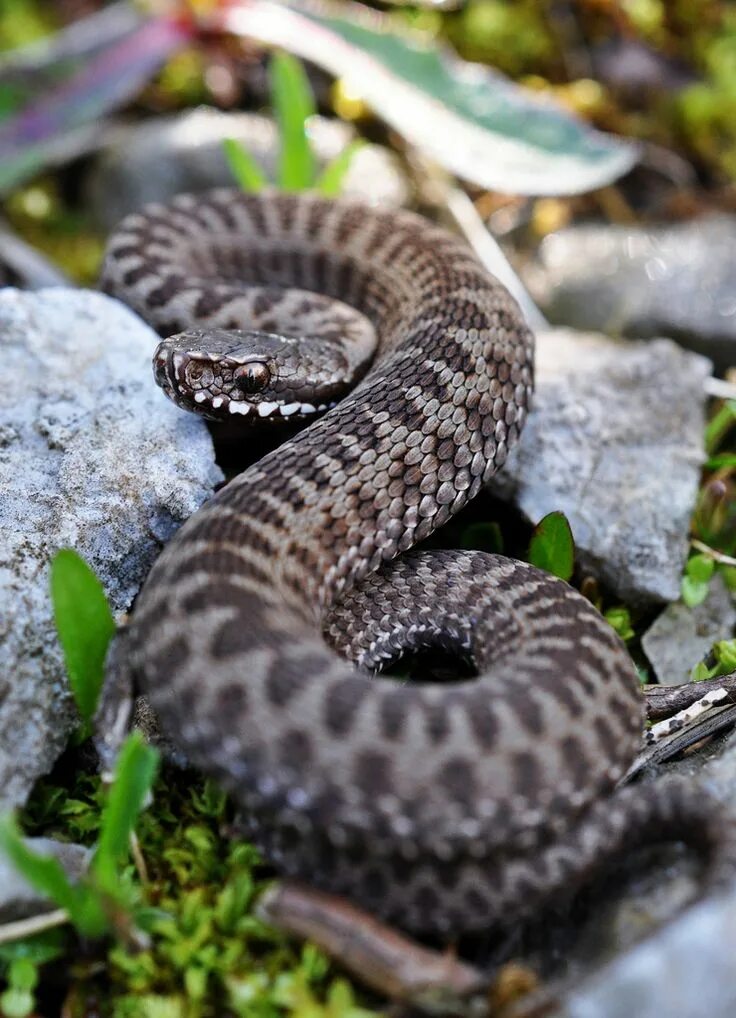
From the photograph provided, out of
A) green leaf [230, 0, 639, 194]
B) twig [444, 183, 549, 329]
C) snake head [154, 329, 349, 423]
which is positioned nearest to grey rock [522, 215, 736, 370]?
twig [444, 183, 549, 329]

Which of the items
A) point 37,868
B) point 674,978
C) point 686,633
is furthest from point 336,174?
point 674,978

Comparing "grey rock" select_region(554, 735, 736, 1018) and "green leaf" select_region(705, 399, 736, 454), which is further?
"green leaf" select_region(705, 399, 736, 454)

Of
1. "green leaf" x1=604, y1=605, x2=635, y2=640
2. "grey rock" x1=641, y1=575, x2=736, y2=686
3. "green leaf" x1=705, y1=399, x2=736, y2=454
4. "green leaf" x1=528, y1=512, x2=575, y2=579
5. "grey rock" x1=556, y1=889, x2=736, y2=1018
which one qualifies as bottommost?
"grey rock" x1=641, y1=575, x2=736, y2=686

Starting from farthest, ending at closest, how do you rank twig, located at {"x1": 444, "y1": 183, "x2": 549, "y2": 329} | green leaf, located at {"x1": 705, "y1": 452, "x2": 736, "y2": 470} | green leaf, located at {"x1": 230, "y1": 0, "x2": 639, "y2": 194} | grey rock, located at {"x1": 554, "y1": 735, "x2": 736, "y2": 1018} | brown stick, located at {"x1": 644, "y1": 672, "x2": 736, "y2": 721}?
green leaf, located at {"x1": 230, "y1": 0, "x2": 639, "y2": 194} → twig, located at {"x1": 444, "y1": 183, "x2": 549, "y2": 329} → green leaf, located at {"x1": 705, "y1": 452, "x2": 736, "y2": 470} → brown stick, located at {"x1": 644, "y1": 672, "x2": 736, "y2": 721} → grey rock, located at {"x1": 554, "y1": 735, "x2": 736, "y2": 1018}

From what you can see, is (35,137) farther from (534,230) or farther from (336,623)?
(336,623)

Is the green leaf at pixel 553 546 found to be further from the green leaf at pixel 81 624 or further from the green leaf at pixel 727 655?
the green leaf at pixel 81 624

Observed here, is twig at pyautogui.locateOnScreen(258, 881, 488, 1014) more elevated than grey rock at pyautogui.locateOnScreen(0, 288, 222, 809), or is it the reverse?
grey rock at pyautogui.locateOnScreen(0, 288, 222, 809)

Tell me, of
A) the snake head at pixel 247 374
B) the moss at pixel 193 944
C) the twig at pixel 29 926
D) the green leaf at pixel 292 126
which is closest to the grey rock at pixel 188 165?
the green leaf at pixel 292 126

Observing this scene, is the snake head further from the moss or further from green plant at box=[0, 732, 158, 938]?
green plant at box=[0, 732, 158, 938]

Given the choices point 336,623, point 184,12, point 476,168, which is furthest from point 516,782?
point 184,12
